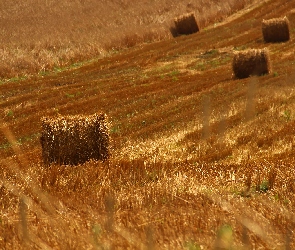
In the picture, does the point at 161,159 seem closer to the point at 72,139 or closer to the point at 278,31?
the point at 72,139

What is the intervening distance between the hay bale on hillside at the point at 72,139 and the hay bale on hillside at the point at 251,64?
9800 mm

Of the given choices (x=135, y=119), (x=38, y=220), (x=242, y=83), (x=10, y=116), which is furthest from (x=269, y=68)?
(x=38, y=220)

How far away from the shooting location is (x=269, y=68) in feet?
60.0

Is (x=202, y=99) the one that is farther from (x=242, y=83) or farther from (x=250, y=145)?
(x=250, y=145)

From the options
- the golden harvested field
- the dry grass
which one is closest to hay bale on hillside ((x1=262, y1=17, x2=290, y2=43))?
the golden harvested field

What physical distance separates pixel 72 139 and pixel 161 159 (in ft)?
5.11

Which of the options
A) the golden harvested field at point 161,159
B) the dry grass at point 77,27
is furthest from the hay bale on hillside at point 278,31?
the dry grass at point 77,27

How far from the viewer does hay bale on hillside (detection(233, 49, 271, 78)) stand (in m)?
18.2

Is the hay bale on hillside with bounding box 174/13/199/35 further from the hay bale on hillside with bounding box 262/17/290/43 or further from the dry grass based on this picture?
the hay bale on hillside with bounding box 262/17/290/43

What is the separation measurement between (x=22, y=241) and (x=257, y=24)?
29.4 metres

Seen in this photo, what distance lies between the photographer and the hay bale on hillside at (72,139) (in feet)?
30.6

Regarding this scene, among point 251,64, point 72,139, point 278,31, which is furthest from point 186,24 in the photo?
point 72,139

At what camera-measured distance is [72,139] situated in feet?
Result: 30.7

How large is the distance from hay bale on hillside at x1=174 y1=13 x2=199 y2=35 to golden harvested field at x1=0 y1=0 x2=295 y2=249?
18.2ft
